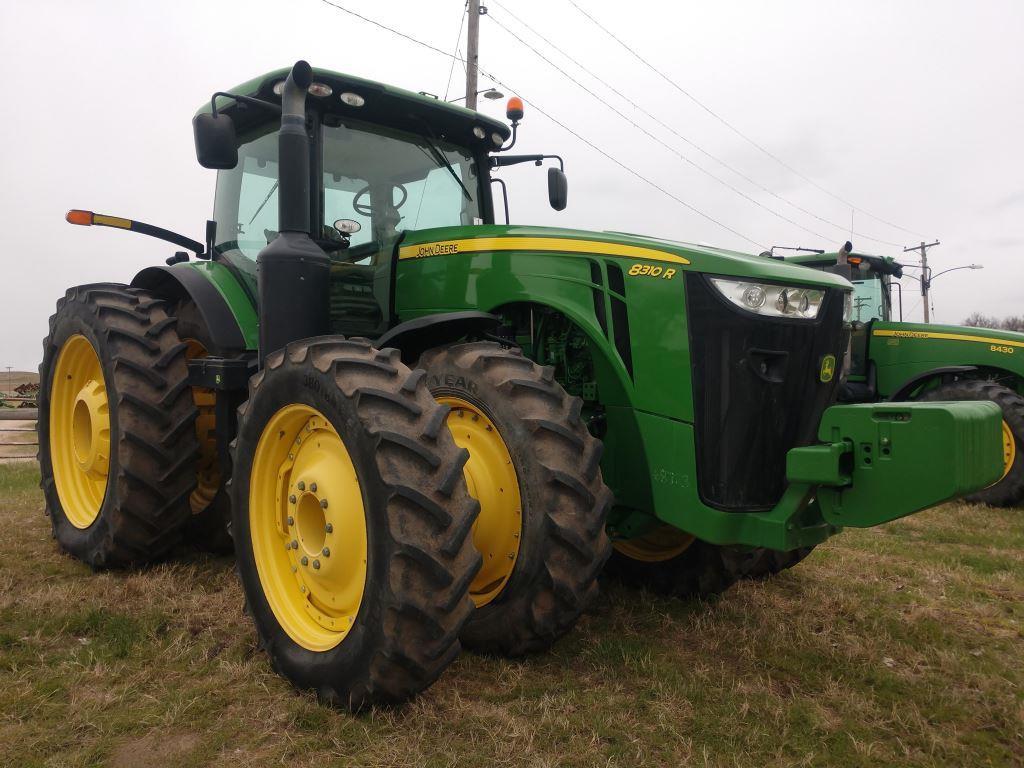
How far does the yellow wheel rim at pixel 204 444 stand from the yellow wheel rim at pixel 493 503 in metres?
1.88

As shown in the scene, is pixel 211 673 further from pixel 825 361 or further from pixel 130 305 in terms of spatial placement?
pixel 825 361

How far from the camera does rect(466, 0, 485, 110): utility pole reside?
12.4 metres

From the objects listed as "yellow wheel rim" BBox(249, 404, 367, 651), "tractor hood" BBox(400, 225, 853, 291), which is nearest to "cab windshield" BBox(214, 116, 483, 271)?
"tractor hood" BBox(400, 225, 853, 291)

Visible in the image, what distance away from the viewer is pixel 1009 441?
23.8 feet

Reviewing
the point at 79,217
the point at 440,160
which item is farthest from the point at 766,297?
the point at 79,217

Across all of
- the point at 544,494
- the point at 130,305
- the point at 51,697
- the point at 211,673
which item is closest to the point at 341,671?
the point at 211,673

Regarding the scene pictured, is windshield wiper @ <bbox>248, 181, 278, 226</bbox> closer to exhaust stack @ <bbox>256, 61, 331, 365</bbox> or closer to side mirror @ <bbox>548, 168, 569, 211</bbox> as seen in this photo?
exhaust stack @ <bbox>256, 61, 331, 365</bbox>

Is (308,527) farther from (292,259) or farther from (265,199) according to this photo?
(265,199)

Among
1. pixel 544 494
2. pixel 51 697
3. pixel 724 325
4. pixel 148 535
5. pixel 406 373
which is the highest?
pixel 724 325

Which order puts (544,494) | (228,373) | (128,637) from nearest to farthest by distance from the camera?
(544,494)
(128,637)
(228,373)

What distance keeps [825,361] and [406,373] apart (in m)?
1.63

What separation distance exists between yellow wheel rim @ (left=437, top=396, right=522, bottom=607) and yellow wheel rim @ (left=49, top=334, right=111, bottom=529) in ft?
8.18

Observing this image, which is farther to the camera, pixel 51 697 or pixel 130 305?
pixel 130 305

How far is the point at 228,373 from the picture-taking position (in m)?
3.87
